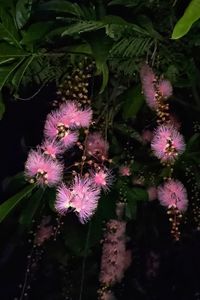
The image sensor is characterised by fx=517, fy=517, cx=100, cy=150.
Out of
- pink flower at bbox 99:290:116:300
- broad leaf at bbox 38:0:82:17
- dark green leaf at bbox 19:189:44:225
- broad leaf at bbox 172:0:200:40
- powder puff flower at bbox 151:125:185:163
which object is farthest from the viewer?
pink flower at bbox 99:290:116:300

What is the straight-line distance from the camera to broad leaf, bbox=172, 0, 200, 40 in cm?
62

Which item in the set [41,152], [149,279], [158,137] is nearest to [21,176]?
[41,152]

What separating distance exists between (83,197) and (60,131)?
0.11 meters

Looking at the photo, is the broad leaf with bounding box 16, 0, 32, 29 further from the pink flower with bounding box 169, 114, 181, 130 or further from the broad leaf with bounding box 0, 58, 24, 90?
the pink flower with bounding box 169, 114, 181, 130

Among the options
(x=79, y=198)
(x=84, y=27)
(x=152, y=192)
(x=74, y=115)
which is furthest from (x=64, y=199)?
(x=152, y=192)

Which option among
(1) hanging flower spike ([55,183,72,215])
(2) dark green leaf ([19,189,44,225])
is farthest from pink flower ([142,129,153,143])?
(1) hanging flower spike ([55,183,72,215])

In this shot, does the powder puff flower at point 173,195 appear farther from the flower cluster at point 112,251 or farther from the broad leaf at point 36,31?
the broad leaf at point 36,31

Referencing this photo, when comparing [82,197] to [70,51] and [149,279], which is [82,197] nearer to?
[70,51]

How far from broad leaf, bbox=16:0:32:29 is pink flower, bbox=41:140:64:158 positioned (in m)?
0.19

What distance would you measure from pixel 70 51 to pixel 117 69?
0.16 meters

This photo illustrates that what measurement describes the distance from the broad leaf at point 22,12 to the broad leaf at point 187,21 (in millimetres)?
275

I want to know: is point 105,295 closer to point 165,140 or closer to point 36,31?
point 165,140

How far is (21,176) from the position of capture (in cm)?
103

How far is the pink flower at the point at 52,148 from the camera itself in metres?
0.80
